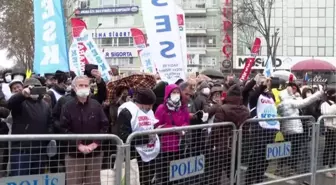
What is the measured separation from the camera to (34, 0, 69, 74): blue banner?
30.9 ft

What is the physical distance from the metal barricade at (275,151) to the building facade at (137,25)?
58619 millimetres

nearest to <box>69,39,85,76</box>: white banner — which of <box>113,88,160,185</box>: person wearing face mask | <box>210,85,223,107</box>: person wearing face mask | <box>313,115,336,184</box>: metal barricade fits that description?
<box>210,85,223,107</box>: person wearing face mask

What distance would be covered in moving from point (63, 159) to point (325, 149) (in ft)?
14.9

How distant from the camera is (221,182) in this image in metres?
5.97

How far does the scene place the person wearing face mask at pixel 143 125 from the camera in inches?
197

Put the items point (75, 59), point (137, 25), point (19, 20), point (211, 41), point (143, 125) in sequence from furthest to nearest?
point (137, 25) < point (211, 41) < point (19, 20) < point (75, 59) < point (143, 125)

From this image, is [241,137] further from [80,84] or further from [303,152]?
[80,84]

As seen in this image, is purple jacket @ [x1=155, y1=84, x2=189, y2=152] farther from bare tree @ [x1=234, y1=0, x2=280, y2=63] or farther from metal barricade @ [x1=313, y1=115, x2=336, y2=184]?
bare tree @ [x1=234, y1=0, x2=280, y2=63]

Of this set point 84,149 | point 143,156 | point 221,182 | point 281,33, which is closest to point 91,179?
point 84,149

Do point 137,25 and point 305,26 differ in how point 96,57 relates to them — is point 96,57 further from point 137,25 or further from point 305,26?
point 305,26

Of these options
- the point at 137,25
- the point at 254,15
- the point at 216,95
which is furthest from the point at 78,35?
the point at 137,25

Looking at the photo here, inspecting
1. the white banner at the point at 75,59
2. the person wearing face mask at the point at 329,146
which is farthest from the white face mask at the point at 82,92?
the white banner at the point at 75,59

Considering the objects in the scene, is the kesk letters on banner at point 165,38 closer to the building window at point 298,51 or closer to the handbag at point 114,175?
the handbag at point 114,175

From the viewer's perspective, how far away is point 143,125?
5.59 m
